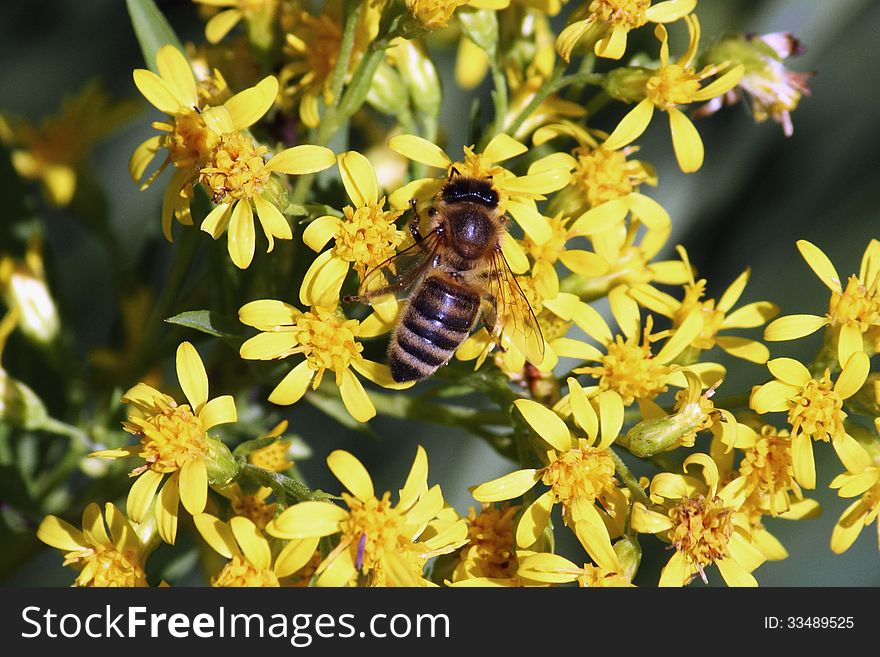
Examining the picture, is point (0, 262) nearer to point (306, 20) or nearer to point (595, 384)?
point (306, 20)

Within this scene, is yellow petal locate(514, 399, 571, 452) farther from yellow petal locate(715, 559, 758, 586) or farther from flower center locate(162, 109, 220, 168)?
flower center locate(162, 109, 220, 168)

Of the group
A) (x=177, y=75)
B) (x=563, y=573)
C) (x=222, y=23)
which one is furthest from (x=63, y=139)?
(x=563, y=573)

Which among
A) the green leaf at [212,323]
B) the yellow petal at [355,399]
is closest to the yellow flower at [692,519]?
the yellow petal at [355,399]

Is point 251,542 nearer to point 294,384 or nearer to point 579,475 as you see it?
point 294,384

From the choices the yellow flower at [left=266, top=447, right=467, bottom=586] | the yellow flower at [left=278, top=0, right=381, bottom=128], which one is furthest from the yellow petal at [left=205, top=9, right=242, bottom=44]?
the yellow flower at [left=266, top=447, right=467, bottom=586]

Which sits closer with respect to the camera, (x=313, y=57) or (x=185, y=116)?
(x=185, y=116)

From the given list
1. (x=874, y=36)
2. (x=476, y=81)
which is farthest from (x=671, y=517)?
(x=874, y=36)
